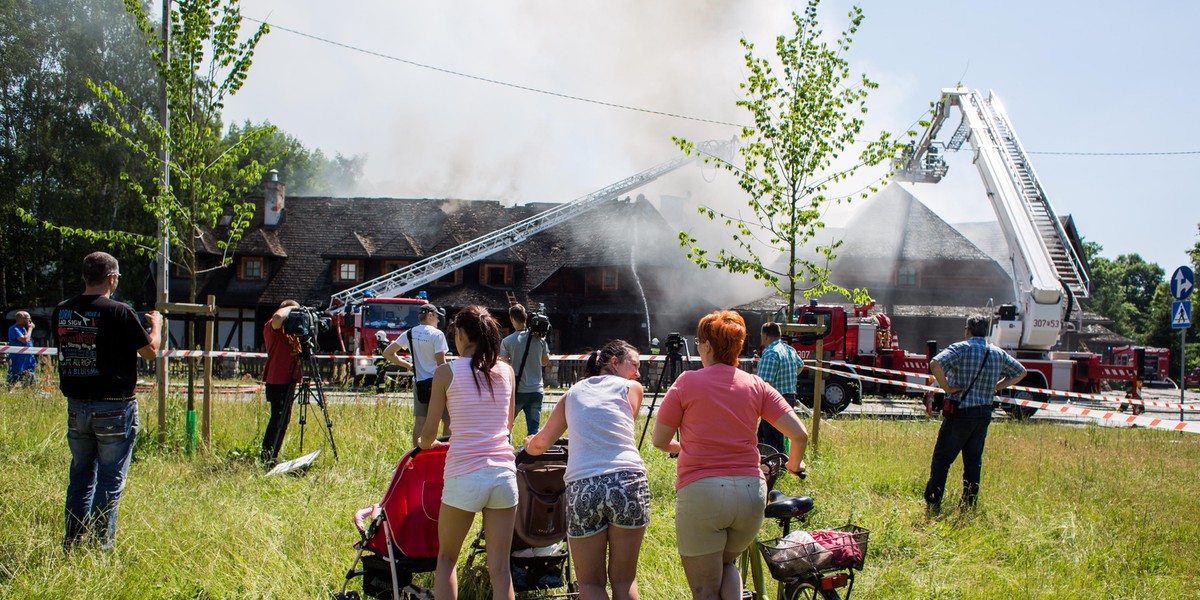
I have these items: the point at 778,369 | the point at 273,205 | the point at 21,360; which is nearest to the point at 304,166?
the point at 273,205

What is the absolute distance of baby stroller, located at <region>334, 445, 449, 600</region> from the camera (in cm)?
442

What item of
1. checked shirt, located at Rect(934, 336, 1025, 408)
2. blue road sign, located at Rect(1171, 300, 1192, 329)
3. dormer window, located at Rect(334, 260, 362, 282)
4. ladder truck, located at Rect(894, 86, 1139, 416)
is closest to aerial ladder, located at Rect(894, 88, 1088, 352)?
ladder truck, located at Rect(894, 86, 1139, 416)

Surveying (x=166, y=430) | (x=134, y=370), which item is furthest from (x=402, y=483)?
(x=166, y=430)

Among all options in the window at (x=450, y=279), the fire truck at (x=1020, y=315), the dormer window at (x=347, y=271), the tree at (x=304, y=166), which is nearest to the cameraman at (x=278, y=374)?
the fire truck at (x=1020, y=315)

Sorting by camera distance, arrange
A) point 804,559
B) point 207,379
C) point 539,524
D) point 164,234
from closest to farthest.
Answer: point 804,559
point 539,524
point 207,379
point 164,234

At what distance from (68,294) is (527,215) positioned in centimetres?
1775

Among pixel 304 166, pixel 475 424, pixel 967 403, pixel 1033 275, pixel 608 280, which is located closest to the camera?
pixel 475 424

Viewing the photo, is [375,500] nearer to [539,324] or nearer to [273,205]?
[539,324]

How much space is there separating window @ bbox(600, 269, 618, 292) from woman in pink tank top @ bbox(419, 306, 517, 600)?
95.4 feet

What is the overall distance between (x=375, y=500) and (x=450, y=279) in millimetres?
27885

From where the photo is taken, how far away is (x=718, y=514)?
3.86 metres

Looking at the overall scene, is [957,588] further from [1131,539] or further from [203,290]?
[203,290]

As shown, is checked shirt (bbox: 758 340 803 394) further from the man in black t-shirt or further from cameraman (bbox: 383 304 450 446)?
the man in black t-shirt

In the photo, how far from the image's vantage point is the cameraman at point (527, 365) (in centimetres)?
897
